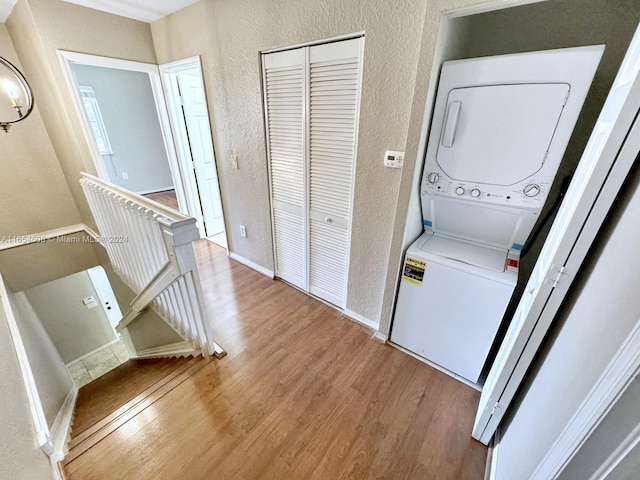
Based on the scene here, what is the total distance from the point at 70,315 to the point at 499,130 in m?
5.00

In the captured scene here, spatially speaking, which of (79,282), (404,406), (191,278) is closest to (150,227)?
(191,278)

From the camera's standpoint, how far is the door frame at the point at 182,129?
2.43 m

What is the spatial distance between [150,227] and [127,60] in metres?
2.04

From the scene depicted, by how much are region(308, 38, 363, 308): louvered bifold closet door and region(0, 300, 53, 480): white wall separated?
5.75ft

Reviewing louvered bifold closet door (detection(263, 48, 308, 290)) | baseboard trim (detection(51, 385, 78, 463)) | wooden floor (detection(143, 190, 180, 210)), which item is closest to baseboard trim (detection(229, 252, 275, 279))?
louvered bifold closet door (detection(263, 48, 308, 290))

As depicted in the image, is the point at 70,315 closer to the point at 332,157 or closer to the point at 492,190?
the point at 332,157

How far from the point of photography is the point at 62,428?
4.97ft

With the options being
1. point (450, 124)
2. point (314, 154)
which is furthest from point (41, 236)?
point (450, 124)

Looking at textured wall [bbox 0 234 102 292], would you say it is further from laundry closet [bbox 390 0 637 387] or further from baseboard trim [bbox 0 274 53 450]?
laundry closet [bbox 390 0 637 387]

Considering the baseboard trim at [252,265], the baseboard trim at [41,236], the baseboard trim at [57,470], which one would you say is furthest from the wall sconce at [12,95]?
the baseboard trim at [57,470]

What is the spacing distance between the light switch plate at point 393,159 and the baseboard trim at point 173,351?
1804 mm

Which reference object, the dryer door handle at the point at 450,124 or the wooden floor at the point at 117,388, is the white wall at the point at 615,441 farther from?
the wooden floor at the point at 117,388

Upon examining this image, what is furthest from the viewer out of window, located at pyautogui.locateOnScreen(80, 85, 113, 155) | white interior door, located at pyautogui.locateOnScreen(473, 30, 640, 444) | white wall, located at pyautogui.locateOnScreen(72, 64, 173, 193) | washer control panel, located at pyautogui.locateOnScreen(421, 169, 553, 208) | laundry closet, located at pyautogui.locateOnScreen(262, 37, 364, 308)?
white wall, located at pyautogui.locateOnScreen(72, 64, 173, 193)

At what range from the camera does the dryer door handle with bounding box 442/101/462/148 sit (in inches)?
48.5
